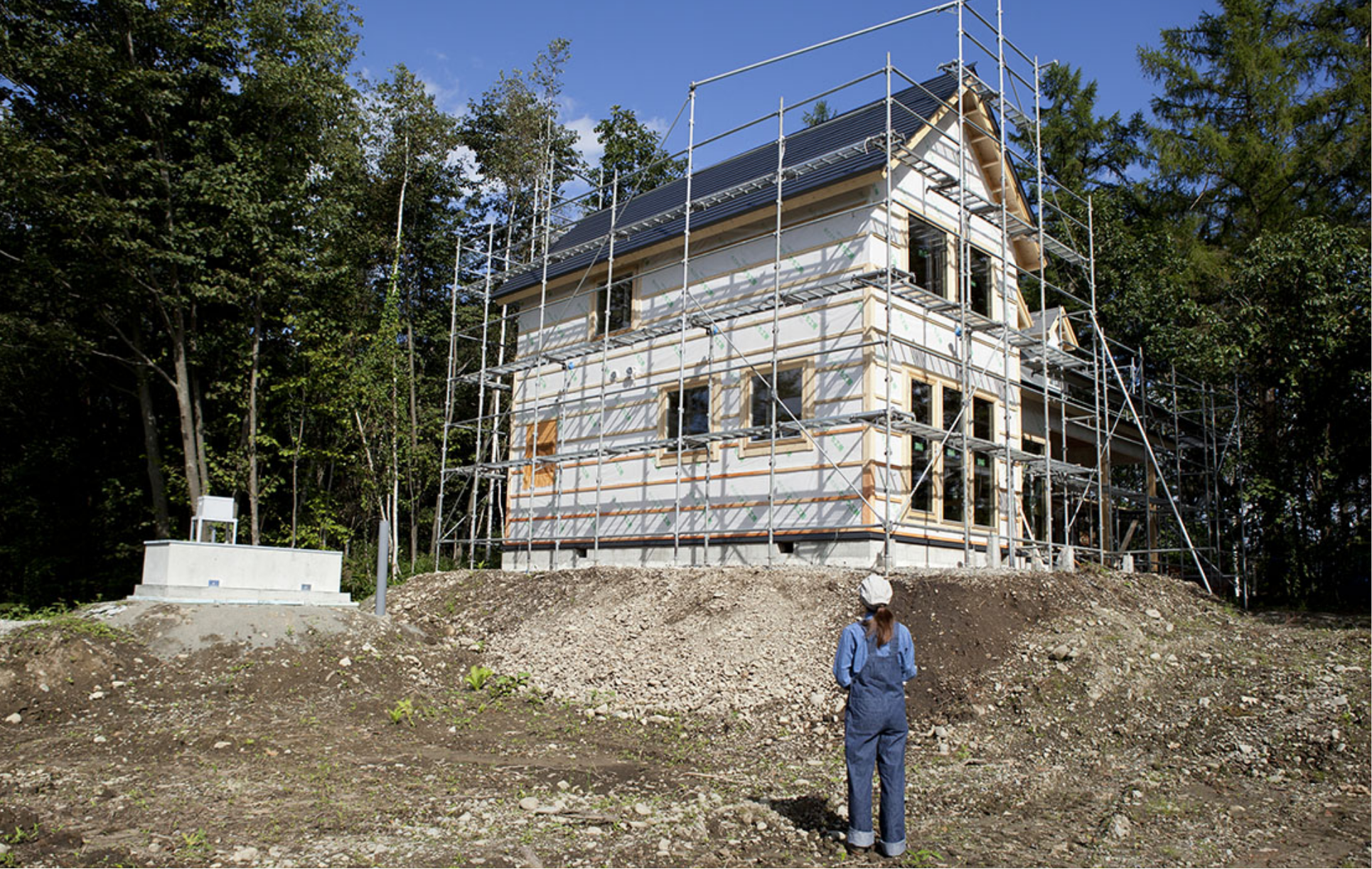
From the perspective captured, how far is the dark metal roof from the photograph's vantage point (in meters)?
15.3

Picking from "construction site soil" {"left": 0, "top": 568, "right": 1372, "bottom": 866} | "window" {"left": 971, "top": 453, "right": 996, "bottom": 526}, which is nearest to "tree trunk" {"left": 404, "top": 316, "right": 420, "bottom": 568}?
"construction site soil" {"left": 0, "top": 568, "right": 1372, "bottom": 866}

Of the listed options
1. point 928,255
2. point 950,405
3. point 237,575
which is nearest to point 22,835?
point 237,575

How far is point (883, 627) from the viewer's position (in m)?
5.97

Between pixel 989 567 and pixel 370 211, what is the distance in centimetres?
2222

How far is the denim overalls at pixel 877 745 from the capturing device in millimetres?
5871

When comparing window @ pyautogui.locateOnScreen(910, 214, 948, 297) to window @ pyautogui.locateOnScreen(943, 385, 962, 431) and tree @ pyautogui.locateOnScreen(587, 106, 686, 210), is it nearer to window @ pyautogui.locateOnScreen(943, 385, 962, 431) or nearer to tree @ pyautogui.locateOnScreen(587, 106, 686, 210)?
window @ pyautogui.locateOnScreen(943, 385, 962, 431)

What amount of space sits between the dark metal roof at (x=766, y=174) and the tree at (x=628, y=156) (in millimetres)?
9446

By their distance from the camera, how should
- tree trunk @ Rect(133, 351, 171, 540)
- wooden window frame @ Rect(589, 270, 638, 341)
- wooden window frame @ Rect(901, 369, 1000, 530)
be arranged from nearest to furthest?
wooden window frame @ Rect(901, 369, 1000, 530) → wooden window frame @ Rect(589, 270, 638, 341) → tree trunk @ Rect(133, 351, 171, 540)

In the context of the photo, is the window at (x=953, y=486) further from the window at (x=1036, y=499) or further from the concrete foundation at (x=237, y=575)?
the concrete foundation at (x=237, y=575)

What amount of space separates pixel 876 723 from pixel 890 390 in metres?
9.13

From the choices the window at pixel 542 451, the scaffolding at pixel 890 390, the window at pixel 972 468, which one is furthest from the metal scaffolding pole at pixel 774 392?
the window at pixel 542 451

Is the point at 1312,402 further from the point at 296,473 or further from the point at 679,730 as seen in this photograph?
the point at 296,473

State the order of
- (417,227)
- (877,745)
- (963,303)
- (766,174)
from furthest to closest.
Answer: (417,227) < (766,174) < (963,303) < (877,745)

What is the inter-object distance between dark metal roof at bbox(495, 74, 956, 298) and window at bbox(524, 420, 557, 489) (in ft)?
11.1
